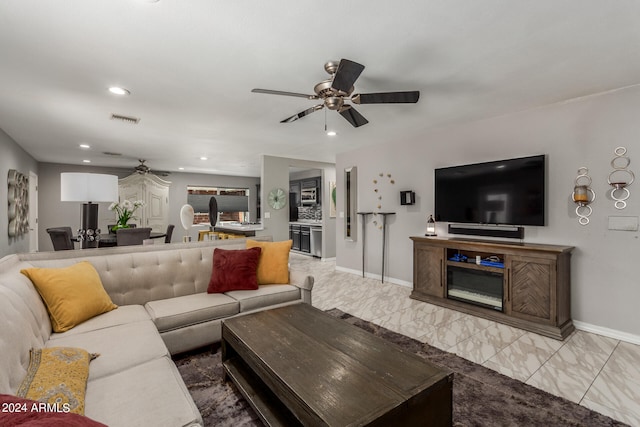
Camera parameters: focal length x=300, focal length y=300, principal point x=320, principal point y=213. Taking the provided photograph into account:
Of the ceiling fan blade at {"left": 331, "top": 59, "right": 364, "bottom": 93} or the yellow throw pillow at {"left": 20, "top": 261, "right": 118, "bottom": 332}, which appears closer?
the ceiling fan blade at {"left": 331, "top": 59, "right": 364, "bottom": 93}

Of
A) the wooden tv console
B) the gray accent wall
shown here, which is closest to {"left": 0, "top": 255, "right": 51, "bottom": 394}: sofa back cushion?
the gray accent wall

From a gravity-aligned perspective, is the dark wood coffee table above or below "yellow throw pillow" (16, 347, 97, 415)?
below

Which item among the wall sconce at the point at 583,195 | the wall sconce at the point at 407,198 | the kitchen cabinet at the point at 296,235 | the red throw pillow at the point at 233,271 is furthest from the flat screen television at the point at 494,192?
the kitchen cabinet at the point at 296,235

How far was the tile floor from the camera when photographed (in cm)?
204

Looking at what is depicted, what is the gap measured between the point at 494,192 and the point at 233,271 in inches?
122

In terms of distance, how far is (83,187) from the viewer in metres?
2.64

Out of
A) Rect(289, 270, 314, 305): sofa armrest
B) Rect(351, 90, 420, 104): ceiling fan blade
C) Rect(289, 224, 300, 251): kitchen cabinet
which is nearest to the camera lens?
Rect(351, 90, 420, 104): ceiling fan blade

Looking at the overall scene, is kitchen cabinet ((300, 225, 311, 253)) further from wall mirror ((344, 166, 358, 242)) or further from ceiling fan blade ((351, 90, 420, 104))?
ceiling fan blade ((351, 90, 420, 104))

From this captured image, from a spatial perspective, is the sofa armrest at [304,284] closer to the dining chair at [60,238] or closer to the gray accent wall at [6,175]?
the dining chair at [60,238]

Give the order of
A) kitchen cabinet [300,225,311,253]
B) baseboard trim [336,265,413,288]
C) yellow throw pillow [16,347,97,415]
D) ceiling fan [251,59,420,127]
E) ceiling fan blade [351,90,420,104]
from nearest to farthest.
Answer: yellow throw pillow [16,347,97,415] < ceiling fan [251,59,420,127] < ceiling fan blade [351,90,420,104] < baseboard trim [336,265,413,288] < kitchen cabinet [300,225,311,253]

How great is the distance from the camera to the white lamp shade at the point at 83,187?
2.62 m

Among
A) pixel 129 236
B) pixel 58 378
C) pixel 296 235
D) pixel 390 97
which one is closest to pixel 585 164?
pixel 390 97

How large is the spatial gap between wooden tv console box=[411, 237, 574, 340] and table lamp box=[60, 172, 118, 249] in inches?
143

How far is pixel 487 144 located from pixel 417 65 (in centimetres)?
198
